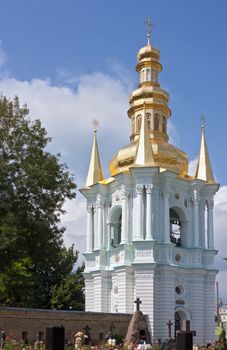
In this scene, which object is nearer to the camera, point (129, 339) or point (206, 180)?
point (129, 339)

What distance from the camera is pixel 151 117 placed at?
45812 mm

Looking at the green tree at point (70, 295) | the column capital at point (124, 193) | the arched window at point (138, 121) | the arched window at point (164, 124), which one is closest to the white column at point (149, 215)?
the column capital at point (124, 193)

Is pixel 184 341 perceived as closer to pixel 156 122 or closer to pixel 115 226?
pixel 115 226

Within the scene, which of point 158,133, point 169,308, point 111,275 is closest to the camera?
point 169,308

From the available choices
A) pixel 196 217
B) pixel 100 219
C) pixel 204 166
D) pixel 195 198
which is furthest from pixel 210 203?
pixel 100 219

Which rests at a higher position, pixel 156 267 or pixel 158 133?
pixel 158 133

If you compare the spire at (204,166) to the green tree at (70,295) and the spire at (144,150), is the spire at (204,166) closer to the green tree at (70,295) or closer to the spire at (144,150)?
the spire at (144,150)

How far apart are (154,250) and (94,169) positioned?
376 inches

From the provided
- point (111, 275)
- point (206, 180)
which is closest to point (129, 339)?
point (111, 275)

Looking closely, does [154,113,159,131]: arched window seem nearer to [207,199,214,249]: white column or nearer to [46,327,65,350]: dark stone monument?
[207,199,214,249]: white column

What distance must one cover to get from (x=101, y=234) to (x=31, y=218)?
15807 mm

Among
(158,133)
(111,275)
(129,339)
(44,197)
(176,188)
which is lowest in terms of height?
(129,339)

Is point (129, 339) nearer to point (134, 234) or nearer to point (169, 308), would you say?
point (169, 308)

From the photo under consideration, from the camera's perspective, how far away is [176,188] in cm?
4247
